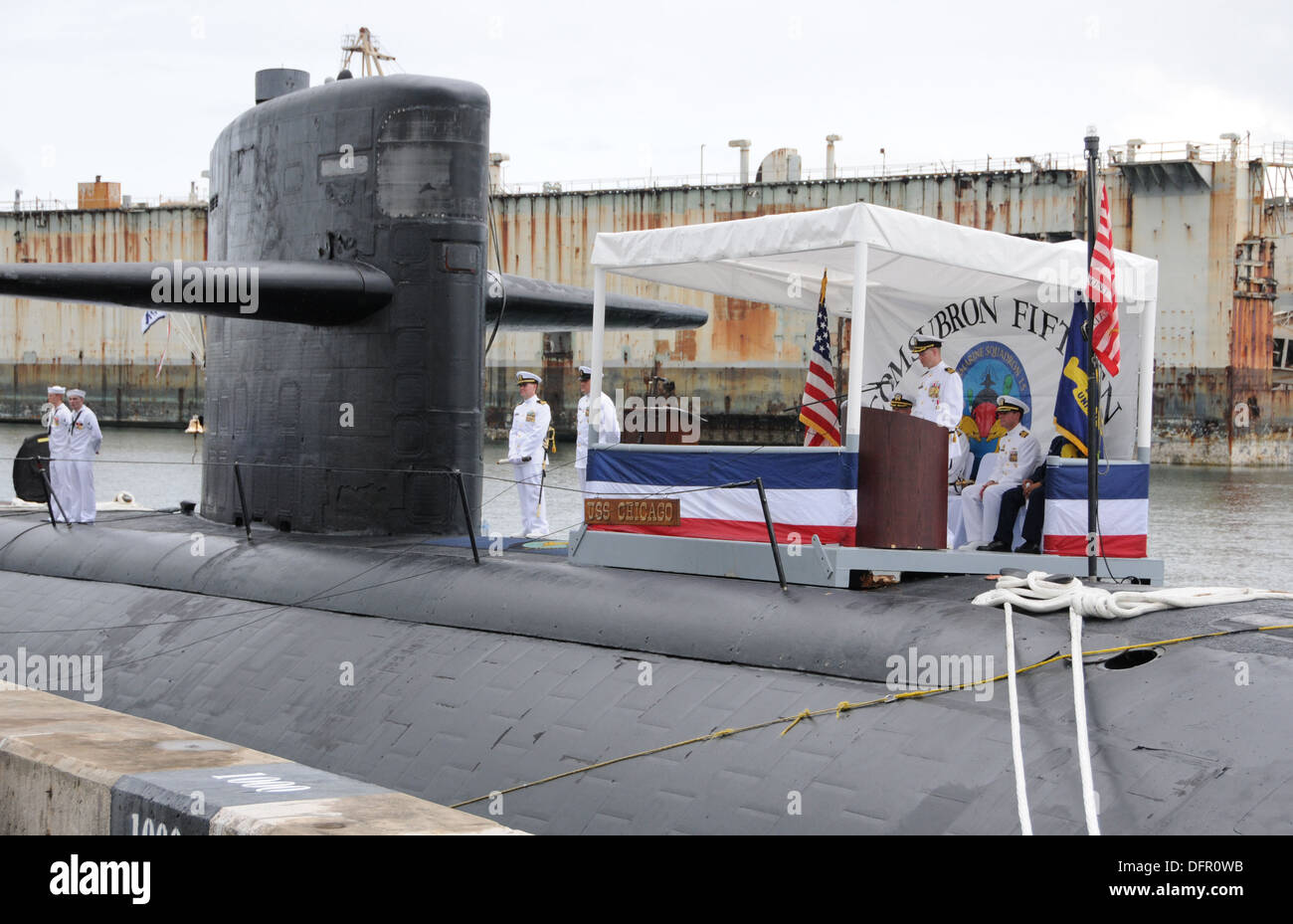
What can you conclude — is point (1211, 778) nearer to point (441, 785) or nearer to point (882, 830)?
point (882, 830)

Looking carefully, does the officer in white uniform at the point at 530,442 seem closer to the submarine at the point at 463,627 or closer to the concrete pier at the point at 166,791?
the submarine at the point at 463,627

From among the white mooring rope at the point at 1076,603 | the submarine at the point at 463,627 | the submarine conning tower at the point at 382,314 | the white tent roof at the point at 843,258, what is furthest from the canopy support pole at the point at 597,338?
the white mooring rope at the point at 1076,603

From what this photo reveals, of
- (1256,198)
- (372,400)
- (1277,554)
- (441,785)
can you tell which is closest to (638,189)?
(1256,198)

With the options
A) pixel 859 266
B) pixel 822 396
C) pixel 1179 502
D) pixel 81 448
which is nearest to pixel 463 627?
pixel 822 396

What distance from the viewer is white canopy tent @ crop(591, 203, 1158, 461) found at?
7.64 m

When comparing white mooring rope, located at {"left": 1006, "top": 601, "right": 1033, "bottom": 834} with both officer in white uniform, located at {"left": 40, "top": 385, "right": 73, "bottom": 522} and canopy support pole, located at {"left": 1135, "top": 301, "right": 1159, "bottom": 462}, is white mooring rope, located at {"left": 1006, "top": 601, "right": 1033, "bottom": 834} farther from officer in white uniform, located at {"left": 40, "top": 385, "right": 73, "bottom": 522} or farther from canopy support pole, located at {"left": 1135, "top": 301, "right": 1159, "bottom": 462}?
officer in white uniform, located at {"left": 40, "top": 385, "right": 73, "bottom": 522}

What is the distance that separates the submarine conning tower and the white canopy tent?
1313mm

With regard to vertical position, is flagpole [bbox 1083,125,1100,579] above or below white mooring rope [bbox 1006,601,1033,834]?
above

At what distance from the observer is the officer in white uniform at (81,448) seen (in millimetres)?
14406

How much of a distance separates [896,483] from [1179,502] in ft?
99.6

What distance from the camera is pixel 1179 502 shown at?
1412 inches

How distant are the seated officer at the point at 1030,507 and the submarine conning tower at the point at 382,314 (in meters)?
3.57

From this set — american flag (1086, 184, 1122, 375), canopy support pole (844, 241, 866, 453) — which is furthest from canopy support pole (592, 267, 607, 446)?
american flag (1086, 184, 1122, 375)
